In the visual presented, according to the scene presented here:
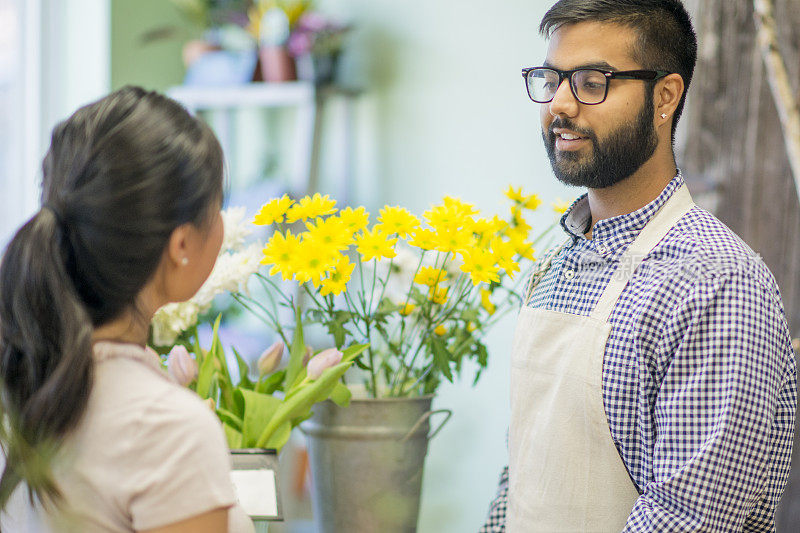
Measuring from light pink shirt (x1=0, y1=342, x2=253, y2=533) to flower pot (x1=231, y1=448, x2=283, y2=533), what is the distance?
34 centimetres

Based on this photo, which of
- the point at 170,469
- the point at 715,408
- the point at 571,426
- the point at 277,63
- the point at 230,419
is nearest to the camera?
the point at 170,469

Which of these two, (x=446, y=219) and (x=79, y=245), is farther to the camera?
(x=446, y=219)

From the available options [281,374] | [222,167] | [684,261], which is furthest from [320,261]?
[684,261]

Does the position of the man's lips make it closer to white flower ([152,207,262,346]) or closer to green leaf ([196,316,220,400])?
white flower ([152,207,262,346])

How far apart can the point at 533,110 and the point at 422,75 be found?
0.42 metres

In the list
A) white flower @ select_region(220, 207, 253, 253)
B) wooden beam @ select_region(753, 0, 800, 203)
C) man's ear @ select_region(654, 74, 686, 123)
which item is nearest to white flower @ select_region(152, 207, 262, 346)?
white flower @ select_region(220, 207, 253, 253)

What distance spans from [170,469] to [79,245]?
20 centimetres

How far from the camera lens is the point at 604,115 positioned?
3.41 feet

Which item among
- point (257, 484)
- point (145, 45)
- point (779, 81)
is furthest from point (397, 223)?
point (145, 45)

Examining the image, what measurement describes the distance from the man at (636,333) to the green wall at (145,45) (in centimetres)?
205

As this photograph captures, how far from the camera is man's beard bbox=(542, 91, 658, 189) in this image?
104 cm

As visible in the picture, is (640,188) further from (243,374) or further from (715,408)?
(243,374)

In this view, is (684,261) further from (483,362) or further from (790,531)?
(790,531)

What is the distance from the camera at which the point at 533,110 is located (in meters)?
1.96
